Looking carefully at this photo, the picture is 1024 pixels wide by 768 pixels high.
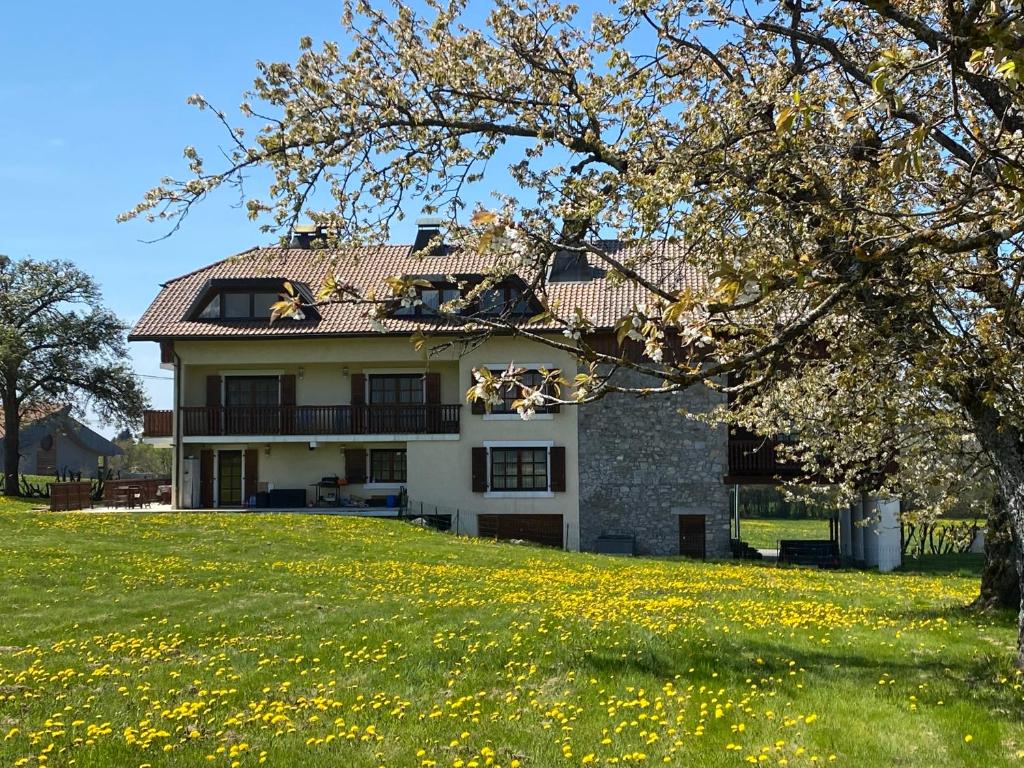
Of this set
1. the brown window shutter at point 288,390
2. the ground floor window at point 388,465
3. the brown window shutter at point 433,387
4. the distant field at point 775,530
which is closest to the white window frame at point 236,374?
the brown window shutter at point 288,390

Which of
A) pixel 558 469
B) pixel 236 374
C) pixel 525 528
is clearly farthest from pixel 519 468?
pixel 236 374

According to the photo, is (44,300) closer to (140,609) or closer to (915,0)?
(140,609)

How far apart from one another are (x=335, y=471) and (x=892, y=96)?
3040cm

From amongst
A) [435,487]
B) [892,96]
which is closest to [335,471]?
[435,487]

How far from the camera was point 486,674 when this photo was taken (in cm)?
830

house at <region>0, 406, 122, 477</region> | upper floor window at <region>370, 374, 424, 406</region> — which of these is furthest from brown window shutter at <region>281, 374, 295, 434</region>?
house at <region>0, 406, 122, 477</region>

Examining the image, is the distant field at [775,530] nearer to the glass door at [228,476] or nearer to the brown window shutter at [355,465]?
the brown window shutter at [355,465]

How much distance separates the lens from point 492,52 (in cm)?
926

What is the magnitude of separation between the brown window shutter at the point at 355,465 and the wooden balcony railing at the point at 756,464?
1227 cm

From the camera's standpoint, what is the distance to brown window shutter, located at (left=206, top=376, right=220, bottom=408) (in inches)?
1313

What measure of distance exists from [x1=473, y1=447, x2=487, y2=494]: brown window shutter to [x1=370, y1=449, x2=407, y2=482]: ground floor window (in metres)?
2.94

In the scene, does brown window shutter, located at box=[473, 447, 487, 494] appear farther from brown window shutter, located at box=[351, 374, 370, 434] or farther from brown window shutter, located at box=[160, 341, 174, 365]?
brown window shutter, located at box=[160, 341, 174, 365]

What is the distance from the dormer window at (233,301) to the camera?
33.0 meters

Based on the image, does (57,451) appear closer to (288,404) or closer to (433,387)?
(288,404)
